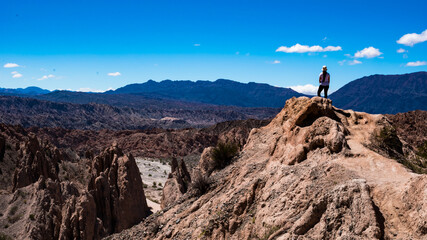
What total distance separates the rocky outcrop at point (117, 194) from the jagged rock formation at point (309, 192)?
12.9m

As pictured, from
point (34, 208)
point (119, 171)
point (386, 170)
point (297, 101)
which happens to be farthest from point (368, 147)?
point (119, 171)

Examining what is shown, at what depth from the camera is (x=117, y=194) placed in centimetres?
2655

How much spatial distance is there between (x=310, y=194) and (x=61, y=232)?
1662 centimetres

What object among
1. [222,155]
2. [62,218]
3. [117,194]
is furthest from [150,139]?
[222,155]

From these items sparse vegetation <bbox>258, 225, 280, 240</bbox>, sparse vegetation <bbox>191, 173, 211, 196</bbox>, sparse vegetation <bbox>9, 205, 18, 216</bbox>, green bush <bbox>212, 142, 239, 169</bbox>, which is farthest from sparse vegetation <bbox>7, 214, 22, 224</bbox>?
sparse vegetation <bbox>258, 225, 280, 240</bbox>

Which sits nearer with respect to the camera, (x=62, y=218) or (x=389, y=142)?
(x=389, y=142)

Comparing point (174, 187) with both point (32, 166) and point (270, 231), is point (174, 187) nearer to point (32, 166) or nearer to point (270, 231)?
point (32, 166)

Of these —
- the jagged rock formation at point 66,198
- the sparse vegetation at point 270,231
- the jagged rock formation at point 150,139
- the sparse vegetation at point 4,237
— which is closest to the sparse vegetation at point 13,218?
the jagged rock formation at point 66,198

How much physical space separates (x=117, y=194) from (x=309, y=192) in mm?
20794

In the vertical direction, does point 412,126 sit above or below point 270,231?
below

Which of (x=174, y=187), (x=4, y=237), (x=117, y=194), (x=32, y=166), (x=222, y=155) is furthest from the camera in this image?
(x=32, y=166)

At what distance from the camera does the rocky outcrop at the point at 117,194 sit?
83.0ft

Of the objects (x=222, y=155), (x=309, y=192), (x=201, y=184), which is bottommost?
(x=201, y=184)

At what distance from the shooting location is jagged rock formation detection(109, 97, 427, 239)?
703cm
